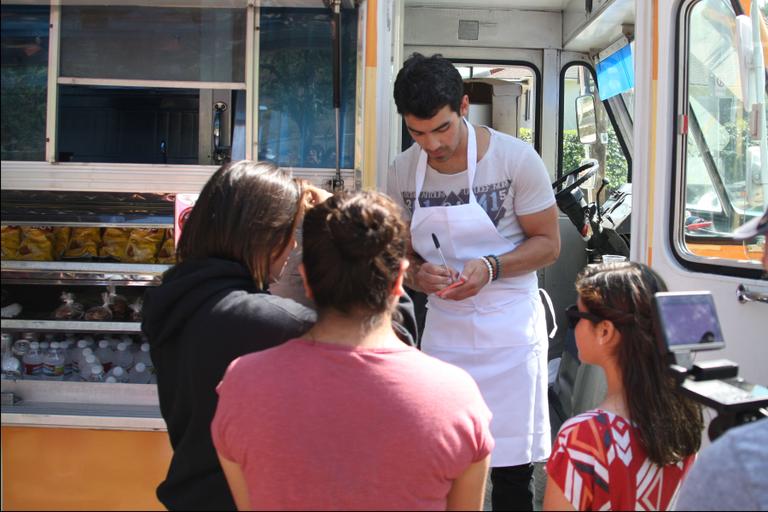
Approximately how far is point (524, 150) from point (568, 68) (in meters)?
2.59

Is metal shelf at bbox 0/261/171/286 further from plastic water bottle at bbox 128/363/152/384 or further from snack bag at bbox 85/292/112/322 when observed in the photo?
plastic water bottle at bbox 128/363/152/384

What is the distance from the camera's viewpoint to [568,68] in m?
4.66

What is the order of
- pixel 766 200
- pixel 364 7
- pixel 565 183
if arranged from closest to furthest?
pixel 364 7 < pixel 766 200 < pixel 565 183

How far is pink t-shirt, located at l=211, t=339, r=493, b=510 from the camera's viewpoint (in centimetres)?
121

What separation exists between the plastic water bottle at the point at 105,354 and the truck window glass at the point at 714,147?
225cm

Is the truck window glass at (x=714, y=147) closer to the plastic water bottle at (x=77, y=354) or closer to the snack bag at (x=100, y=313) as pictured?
the snack bag at (x=100, y=313)

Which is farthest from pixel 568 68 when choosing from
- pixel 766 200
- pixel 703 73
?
pixel 766 200

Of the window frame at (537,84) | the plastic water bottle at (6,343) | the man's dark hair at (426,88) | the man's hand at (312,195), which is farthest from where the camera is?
the window frame at (537,84)

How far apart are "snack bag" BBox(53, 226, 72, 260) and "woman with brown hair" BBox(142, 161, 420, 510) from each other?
1.35 metres

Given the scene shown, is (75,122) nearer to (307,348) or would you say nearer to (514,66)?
(307,348)

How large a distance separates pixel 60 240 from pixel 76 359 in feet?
1.50

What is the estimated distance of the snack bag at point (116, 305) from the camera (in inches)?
108

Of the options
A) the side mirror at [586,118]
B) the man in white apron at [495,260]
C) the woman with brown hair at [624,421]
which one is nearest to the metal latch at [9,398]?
the man in white apron at [495,260]

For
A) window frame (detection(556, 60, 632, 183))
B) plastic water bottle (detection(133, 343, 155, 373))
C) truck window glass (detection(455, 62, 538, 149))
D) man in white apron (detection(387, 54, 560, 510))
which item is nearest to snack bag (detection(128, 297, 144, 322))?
plastic water bottle (detection(133, 343, 155, 373))
